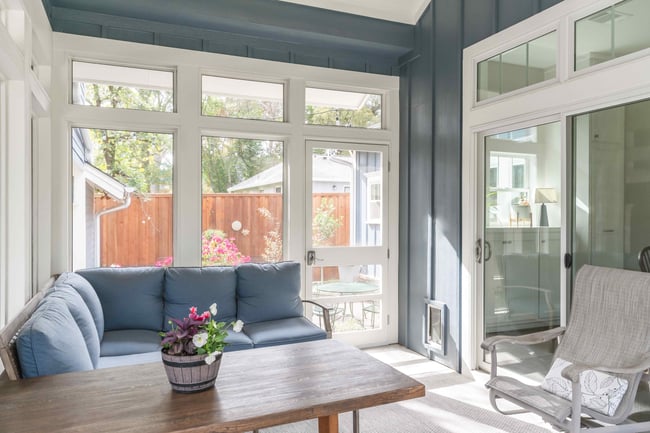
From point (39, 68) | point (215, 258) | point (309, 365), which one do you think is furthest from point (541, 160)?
point (39, 68)

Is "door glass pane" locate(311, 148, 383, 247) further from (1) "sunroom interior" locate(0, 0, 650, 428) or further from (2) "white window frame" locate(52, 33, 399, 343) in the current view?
(2) "white window frame" locate(52, 33, 399, 343)

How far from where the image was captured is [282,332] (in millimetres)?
3457

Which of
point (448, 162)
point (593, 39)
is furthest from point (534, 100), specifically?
point (448, 162)

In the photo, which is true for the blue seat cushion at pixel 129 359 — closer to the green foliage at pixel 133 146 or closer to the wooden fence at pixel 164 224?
the wooden fence at pixel 164 224

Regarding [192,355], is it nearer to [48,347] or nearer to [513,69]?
[48,347]

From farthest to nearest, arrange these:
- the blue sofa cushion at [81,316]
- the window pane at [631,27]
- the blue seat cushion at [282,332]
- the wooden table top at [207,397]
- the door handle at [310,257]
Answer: the door handle at [310,257]
the blue seat cushion at [282,332]
the window pane at [631,27]
the blue sofa cushion at [81,316]
the wooden table top at [207,397]

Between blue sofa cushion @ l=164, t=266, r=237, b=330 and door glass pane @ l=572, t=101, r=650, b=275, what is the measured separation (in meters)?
2.55

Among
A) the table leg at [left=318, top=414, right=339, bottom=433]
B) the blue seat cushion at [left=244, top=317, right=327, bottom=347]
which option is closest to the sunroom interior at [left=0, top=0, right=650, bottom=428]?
the blue seat cushion at [left=244, top=317, right=327, bottom=347]

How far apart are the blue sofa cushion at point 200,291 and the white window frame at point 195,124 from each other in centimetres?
37

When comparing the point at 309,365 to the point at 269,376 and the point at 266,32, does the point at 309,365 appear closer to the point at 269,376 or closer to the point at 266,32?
the point at 269,376

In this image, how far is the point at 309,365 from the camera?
85.1 inches

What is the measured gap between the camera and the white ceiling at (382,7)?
419 cm

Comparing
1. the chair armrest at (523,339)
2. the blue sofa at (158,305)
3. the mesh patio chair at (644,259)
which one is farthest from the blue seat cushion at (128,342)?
the mesh patio chair at (644,259)

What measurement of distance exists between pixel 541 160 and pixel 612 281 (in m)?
1.03
